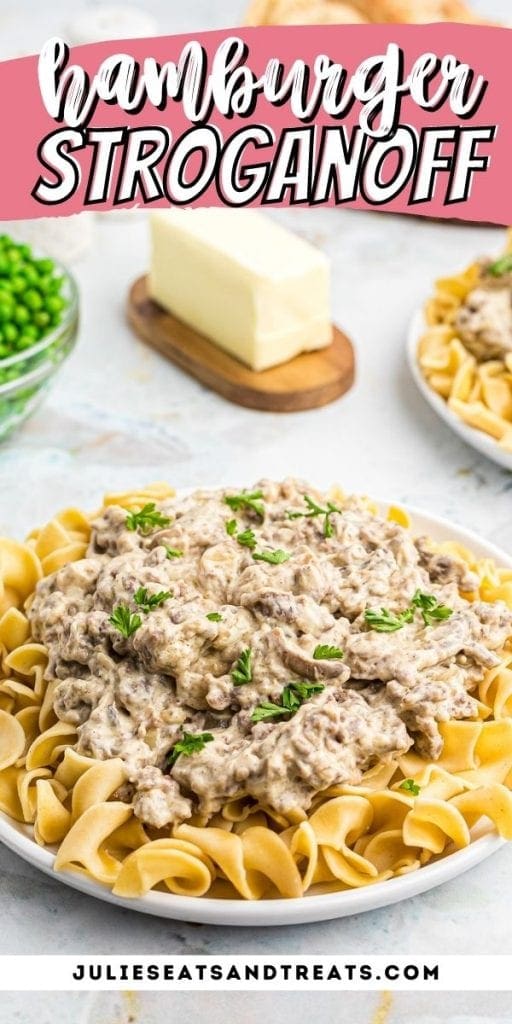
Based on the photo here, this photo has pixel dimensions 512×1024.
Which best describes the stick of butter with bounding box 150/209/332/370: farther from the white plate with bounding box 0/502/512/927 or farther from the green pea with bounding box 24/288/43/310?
the white plate with bounding box 0/502/512/927

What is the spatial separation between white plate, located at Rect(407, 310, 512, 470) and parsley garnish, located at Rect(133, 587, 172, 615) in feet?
6.91

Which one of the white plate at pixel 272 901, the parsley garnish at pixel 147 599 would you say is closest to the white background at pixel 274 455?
the white plate at pixel 272 901

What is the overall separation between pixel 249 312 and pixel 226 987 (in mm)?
3339

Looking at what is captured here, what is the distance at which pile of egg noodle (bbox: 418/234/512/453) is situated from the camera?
5621 millimetres

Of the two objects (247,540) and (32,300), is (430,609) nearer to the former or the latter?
(247,540)

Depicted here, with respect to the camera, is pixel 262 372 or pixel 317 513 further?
pixel 262 372

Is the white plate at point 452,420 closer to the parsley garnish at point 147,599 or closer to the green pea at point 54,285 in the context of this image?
the green pea at point 54,285

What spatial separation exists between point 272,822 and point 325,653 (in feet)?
1.68

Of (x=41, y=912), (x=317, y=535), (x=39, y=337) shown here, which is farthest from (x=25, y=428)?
(x=41, y=912)

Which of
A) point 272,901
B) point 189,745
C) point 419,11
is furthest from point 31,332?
point 419,11

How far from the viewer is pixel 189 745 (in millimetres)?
3664

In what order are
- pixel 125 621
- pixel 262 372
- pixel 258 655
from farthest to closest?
pixel 262 372
pixel 125 621
pixel 258 655

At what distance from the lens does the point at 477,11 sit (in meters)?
10.1

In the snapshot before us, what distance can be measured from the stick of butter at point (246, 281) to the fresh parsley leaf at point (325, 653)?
2.57m
